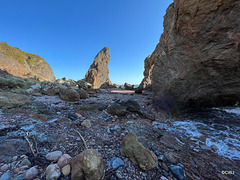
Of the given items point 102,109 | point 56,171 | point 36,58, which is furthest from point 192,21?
point 36,58

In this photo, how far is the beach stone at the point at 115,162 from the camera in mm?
1485

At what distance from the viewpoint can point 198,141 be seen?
2.53m

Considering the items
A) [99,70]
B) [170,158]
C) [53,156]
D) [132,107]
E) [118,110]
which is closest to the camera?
[53,156]

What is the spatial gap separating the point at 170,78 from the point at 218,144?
2810mm

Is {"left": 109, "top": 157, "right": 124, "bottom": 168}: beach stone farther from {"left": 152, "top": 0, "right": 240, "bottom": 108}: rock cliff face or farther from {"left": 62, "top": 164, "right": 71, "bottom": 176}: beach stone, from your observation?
{"left": 152, "top": 0, "right": 240, "bottom": 108}: rock cliff face

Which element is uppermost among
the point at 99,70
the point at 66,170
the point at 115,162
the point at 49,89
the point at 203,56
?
the point at 99,70

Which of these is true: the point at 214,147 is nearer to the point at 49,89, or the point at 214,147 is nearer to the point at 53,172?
the point at 53,172

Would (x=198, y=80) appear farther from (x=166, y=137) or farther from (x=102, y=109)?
(x=102, y=109)

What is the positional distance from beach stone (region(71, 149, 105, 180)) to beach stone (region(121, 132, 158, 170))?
1.99 feet

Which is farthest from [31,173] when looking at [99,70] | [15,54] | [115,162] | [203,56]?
[99,70]

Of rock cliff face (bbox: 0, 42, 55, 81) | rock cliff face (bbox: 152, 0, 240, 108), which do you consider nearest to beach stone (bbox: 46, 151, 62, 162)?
rock cliff face (bbox: 152, 0, 240, 108)

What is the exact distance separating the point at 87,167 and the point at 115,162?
0.56 meters

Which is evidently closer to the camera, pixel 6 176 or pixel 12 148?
pixel 6 176

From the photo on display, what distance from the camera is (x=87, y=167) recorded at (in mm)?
1188
